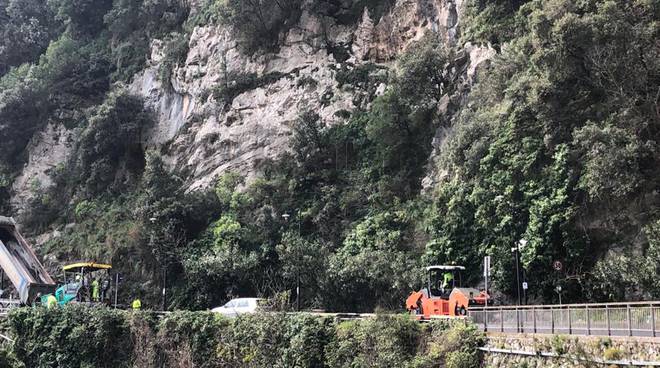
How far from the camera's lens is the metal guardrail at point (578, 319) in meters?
12.9

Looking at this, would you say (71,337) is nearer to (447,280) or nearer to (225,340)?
(225,340)

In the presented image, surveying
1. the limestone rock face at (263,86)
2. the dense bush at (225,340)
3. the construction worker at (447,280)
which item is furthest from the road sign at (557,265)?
the limestone rock face at (263,86)

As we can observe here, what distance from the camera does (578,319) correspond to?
47.6 ft

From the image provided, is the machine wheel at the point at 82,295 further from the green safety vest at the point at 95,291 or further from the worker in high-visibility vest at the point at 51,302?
the worker in high-visibility vest at the point at 51,302

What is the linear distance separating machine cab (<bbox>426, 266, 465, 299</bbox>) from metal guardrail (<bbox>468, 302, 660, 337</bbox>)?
5.55 m

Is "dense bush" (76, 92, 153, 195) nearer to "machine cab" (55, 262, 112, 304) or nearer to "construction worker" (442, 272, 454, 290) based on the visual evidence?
"machine cab" (55, 262, 112, 304)

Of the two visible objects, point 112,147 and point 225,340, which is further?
point 112,147

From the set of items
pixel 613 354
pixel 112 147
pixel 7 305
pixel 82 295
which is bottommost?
pixel 613 354

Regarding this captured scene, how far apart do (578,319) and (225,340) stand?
1476 cm

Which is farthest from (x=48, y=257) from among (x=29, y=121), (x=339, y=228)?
(x=339, y=228)

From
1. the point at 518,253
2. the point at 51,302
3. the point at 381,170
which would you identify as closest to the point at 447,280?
the point at 518,253

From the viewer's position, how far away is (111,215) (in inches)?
1825

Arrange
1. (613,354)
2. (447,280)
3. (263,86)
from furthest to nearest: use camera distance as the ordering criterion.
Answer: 1. (263,86)
2. (447,280)
3. (613,354)

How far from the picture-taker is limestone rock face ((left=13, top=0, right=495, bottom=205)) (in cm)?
4212
